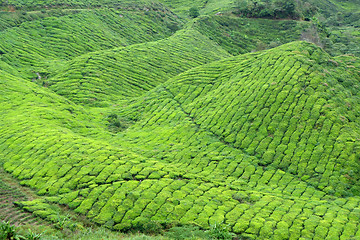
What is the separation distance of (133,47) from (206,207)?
63243 millimetres

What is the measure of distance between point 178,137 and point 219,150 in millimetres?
7788

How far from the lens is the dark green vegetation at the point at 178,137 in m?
37.5

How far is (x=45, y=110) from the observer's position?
60.7m

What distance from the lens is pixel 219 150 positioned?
2032 inches

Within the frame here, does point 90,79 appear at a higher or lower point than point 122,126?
higher

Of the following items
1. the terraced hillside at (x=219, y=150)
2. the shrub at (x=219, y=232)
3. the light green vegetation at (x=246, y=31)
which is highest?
the light green vegetation at (x=246, y=31)

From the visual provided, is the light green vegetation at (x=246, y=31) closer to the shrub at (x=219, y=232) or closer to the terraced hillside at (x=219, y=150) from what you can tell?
the terraced hillside at (x=219, y=150)

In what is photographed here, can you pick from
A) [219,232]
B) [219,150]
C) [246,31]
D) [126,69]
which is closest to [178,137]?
[219,150]

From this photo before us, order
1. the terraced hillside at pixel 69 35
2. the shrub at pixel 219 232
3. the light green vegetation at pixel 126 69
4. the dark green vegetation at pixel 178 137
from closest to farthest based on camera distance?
1. the shrub at pixel 219 232
2. the dark green vegetation at pixel 178 137
3. the light green vegetation at pixel 126 69
4. the terraced hillside at pixel 69 35

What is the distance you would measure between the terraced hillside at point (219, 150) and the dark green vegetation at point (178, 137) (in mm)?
197

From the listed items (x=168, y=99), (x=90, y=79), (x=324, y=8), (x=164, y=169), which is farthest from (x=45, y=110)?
(x=324, y=8)

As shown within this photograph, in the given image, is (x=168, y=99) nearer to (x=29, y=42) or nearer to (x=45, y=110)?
(x=45, y=110)

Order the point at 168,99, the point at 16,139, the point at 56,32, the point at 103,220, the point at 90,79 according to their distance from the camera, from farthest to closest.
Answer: the point at 56,32 → the point at 90,79 → the point at 168,99 → the point at 16,139 → the point at 103,220

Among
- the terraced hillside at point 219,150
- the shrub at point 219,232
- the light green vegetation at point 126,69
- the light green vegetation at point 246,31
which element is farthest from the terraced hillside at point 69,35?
the shrub at point 219,232
